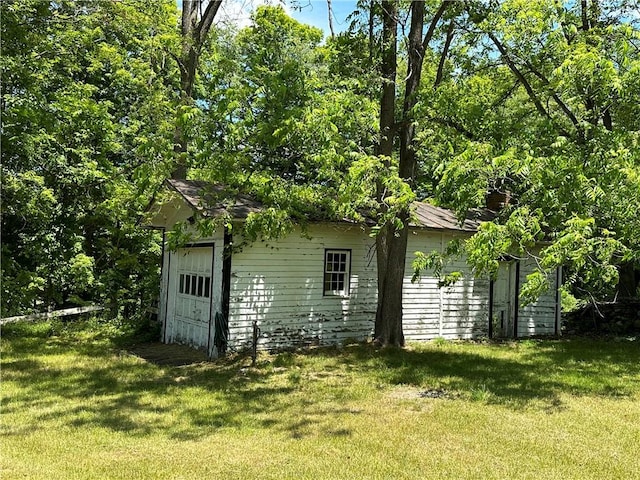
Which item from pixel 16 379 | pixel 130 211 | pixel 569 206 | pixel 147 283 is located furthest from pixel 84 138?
pixel 569 206

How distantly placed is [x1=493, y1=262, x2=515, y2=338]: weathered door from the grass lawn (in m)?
3.64

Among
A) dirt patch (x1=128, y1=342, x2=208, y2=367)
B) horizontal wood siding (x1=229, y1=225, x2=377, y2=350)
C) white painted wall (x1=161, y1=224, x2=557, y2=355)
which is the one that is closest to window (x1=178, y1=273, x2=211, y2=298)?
white painted wall (x1=161, y1=224, x2=557, y2=355)

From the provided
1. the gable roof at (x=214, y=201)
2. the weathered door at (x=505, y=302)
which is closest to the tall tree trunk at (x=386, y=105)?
the gable roof at (x=214, y=201)

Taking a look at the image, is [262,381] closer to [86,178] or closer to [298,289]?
[298,289]

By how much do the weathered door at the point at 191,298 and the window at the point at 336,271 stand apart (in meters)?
2.75

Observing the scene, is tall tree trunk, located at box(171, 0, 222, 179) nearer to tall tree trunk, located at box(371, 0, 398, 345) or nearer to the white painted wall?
the white painted wall

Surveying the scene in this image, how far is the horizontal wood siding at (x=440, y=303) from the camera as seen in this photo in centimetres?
1422

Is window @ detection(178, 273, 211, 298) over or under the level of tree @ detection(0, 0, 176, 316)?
under

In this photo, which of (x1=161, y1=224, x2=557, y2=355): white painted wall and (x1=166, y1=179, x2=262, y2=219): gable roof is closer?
(x1=166, y1=179, x2=262, y2=219): gable roof

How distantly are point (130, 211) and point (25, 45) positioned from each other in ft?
22.4

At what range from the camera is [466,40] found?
13.4m

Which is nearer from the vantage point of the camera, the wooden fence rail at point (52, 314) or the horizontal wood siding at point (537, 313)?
the wooden fence rail at point (52, 314)

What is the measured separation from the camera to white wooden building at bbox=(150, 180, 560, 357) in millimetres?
11781

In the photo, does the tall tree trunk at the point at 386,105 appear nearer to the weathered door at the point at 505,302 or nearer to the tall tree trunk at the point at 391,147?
the tall tree trunk at the point at 391,147
